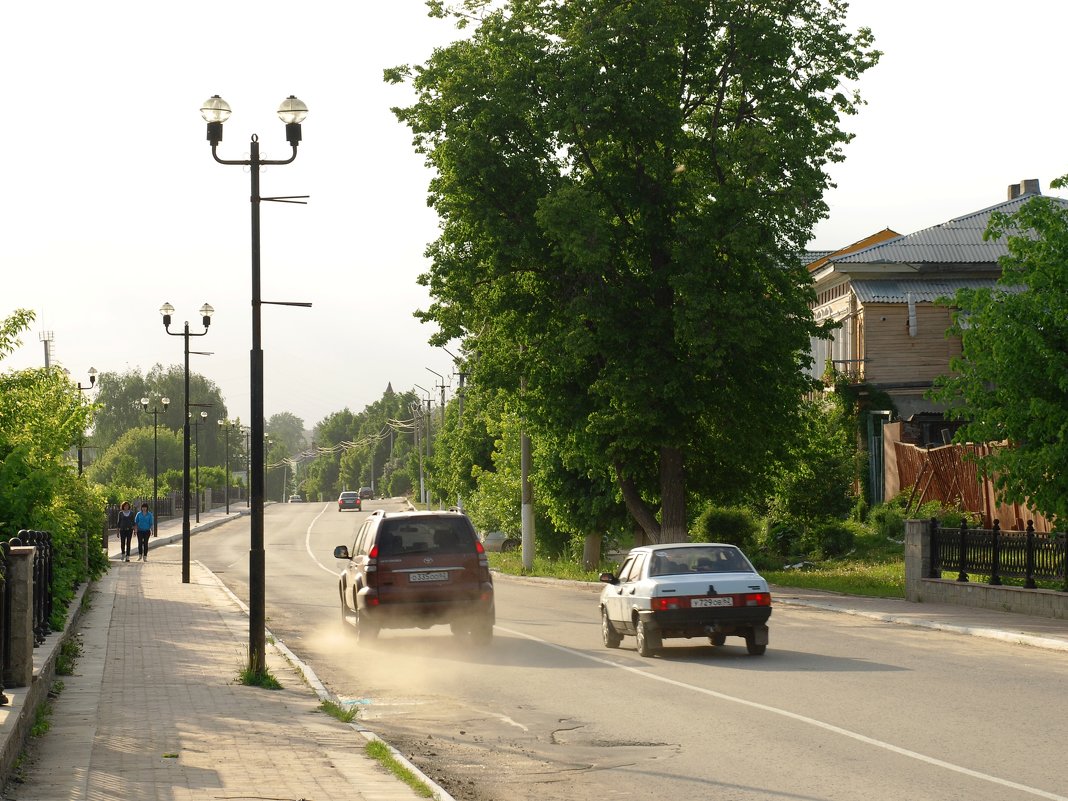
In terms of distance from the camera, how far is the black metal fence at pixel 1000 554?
2272 cm

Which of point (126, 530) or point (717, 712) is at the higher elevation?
point (126, 530)

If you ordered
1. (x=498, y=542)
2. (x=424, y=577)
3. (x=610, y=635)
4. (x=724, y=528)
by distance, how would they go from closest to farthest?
(x=610, y=635), (x=424, y=577), (x=724, y=528), (x=498, y=542)

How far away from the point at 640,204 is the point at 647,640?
55.7ft

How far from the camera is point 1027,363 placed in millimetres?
22562

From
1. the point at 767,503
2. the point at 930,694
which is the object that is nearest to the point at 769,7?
the point at 767,503

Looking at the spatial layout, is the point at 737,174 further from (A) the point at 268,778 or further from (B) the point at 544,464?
(A) the point at 268,778

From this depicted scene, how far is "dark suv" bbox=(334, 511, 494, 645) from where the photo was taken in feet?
64.3

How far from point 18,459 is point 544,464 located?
24098mm

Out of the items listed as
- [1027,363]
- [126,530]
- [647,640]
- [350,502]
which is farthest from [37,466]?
[350,502]

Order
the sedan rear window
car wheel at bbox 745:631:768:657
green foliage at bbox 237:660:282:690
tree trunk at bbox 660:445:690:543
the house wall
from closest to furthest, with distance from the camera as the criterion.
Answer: green foliage at bbox 237:660:282:690 < car wheel at bbox 745:631:768:657 < the sedan rear window < tree trunk at bbox 660:445:690:543 < the house wall

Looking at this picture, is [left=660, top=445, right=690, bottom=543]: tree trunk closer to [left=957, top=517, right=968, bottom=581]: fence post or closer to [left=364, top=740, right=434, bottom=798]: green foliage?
[left=957, top=517, right=968, bottom=581]: fence post

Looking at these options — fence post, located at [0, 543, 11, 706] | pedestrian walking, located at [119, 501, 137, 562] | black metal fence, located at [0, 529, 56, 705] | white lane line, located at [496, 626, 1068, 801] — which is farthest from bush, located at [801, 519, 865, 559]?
fence post, located at [0, 543, 11, 706]

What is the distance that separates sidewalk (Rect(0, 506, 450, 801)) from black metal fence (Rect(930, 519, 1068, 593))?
12.7 m

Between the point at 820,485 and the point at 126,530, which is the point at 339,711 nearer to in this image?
the point at 820,485
